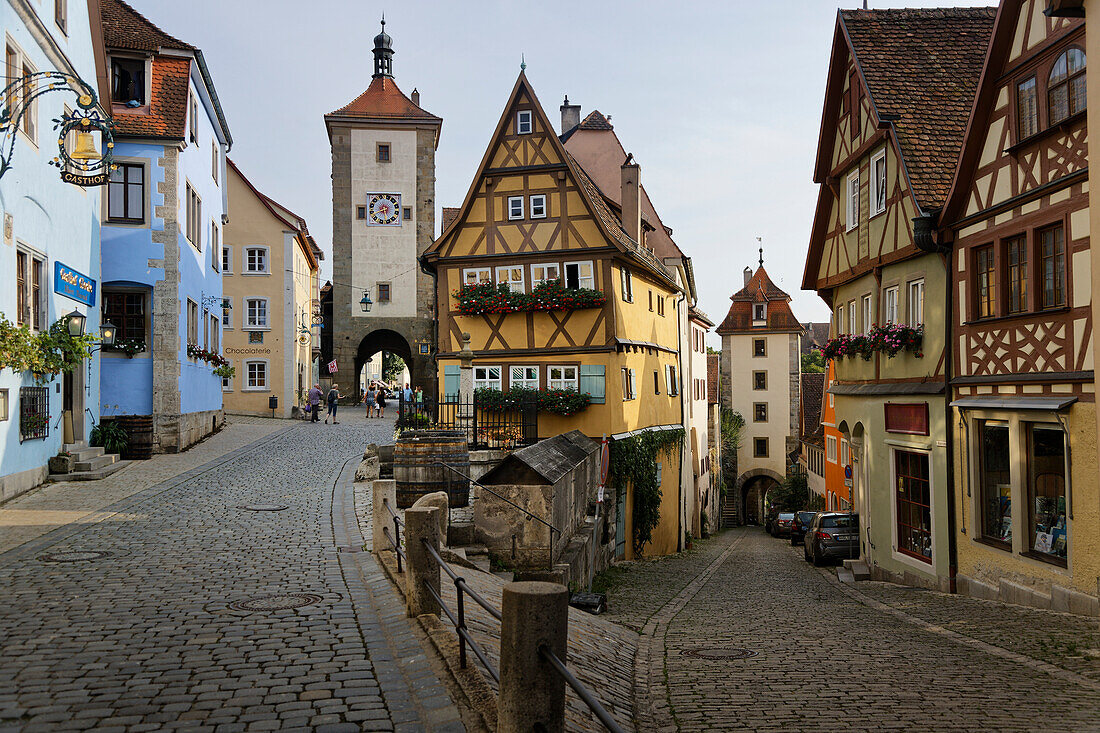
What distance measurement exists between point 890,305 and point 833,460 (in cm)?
1417

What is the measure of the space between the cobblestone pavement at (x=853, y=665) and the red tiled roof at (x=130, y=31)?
65.3 feet

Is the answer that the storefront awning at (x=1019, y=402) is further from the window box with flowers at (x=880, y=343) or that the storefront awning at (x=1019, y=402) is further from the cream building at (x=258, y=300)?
the cream building at (x=258, y=300)

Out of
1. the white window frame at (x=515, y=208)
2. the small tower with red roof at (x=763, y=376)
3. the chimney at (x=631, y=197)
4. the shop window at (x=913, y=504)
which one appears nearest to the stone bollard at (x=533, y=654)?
the shop window at (x=913, y=504)

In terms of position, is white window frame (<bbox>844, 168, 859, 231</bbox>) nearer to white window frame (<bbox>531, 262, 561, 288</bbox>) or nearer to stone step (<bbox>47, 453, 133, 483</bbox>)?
white window frame (<bbox>531, 262, 561, 288</bbox>)

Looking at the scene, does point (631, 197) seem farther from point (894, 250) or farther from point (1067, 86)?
point (1067, 86)

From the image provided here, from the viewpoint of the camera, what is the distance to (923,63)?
18.7m

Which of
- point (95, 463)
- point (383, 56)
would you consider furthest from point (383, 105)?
point (95, 463)

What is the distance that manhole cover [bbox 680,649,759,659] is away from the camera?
32.0 ft

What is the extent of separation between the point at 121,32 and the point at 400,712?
1006 inches

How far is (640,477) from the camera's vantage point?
25.6 meters

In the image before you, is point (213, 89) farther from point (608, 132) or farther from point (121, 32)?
point (608, 132)

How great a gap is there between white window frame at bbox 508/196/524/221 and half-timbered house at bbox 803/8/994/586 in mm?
8275

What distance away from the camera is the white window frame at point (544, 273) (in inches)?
988

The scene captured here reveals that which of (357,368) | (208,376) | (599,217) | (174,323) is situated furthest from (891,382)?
(357,368)
